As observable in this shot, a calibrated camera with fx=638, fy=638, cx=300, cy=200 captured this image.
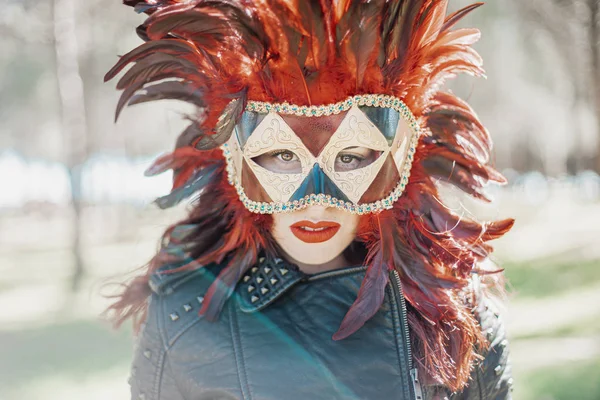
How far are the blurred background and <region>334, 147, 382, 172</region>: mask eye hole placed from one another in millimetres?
435

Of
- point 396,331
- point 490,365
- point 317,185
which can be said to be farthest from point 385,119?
point 490,365

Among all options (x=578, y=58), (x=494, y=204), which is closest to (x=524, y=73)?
(x=578, y=58)

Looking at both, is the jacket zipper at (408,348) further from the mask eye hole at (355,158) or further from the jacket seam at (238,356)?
the jacket seam at (238,356)

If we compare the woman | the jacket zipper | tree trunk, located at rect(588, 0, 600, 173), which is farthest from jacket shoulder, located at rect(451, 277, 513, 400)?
tree trunk, located at rect(588, 0, 600, 173)

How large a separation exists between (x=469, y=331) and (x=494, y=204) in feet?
1.74

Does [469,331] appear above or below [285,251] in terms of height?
below

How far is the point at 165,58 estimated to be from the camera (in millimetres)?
1931

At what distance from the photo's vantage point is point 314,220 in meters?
1.91

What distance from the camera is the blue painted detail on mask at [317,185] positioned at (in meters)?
1.87

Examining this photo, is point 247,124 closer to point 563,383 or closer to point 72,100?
point 563,383

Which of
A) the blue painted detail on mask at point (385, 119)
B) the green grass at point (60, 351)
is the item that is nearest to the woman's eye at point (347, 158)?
the blue painted detail on mask at point (385, 119)

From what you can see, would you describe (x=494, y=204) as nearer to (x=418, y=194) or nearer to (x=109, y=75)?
(x=418, y=194)

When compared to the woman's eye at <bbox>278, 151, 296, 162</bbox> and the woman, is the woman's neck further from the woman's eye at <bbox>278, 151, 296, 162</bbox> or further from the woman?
the woman's eye at <bbox>278, 151, 296, 162</bbox>

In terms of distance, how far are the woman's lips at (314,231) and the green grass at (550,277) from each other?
216 inches
